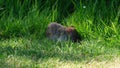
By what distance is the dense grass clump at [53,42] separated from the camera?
190 inches

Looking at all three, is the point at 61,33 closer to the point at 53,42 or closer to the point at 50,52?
the point at 53,42

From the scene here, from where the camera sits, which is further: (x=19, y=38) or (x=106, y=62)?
(x=19, y=38)

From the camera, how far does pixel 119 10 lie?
18.5 feet

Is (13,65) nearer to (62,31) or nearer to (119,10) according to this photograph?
(62,31)

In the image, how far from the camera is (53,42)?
5422 mm

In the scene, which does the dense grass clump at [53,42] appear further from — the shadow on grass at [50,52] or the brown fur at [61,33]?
the brown fur at [61,33]

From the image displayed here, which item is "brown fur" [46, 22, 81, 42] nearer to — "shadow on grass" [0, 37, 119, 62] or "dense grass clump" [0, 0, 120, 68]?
"dense grass clump" [0, 0, 120, 68]

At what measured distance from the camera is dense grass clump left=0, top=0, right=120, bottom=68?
4.82 meters

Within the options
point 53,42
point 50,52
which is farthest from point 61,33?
point 50,52

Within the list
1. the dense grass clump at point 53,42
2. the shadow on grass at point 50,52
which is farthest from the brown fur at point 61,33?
the shadow on grass at point 50,52

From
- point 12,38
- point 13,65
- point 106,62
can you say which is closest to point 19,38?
point 12,38

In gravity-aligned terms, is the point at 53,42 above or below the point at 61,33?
below

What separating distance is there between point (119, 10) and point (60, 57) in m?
1.35

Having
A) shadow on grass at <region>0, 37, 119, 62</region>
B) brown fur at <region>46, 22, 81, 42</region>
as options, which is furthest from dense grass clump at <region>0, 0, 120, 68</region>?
brown fur at <region>46, 22, 81, 42</region>
